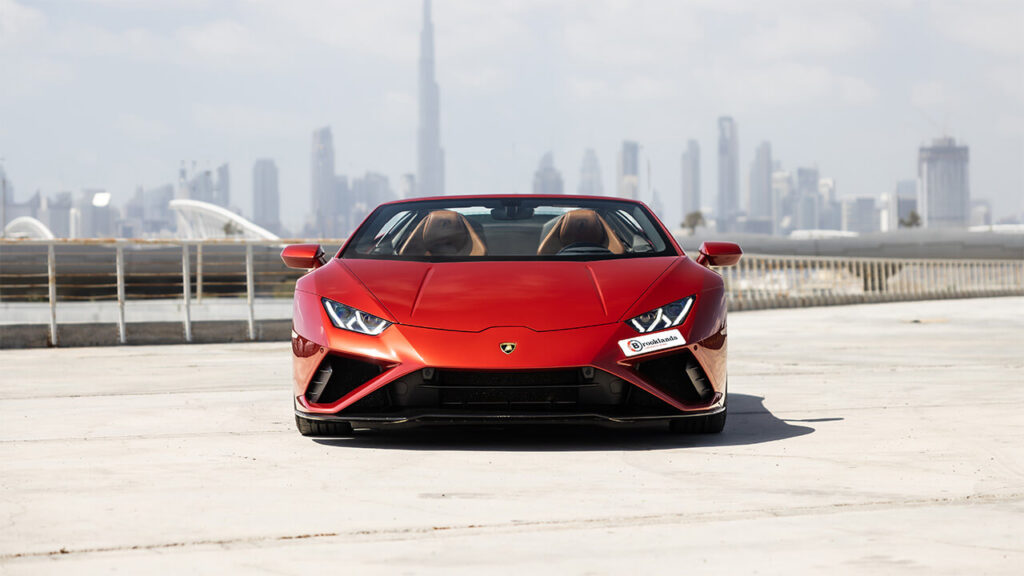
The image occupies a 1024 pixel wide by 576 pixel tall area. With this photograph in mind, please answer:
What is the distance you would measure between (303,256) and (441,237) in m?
0.74

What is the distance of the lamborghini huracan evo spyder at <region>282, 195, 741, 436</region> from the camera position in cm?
531

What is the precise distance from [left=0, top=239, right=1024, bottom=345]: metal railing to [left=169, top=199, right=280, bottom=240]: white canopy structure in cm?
6745

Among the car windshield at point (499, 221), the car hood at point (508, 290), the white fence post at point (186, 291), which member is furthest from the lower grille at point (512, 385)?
the white fence post at point (186, 291)

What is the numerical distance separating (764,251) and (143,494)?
11703cm

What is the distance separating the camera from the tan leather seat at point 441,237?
259 inches

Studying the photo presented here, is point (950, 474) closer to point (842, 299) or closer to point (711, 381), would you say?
point (711, 381)

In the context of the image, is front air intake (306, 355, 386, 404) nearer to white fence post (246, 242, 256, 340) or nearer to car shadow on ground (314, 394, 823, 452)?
car shadow on ground (314, 394, 823, 452)

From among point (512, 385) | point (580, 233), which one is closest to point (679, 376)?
point (512, 385)

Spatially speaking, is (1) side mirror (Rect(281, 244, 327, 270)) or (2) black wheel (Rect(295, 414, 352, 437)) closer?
(2) black wheel (Rect(295, 414, 352, 437))

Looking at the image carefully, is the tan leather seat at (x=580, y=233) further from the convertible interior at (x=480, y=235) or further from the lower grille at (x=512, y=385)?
the lower grille at (x=512, y=385)

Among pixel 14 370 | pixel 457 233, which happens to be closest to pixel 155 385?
pixel 14 370

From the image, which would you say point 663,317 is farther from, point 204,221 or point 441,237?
point 204,221

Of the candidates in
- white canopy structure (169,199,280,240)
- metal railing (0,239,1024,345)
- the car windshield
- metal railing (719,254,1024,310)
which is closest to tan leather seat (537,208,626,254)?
the car windshield


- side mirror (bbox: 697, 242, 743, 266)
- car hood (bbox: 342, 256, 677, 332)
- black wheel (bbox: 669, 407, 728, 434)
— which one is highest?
side mirror (bbox: 697, 242, 743, 266)
